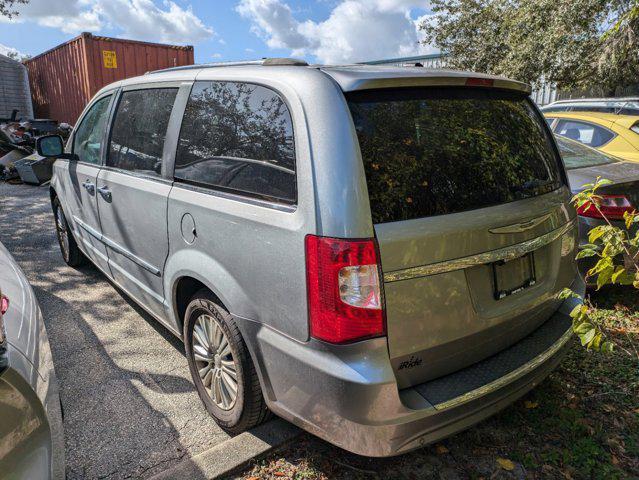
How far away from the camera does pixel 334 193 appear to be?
1756 mm

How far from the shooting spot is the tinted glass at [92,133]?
12.1 feet

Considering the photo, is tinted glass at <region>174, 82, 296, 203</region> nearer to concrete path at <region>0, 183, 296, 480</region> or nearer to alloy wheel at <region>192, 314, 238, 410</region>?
alloy wheel at <region>192, 314, 238, 410</region>

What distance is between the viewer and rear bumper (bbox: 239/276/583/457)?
1756 mm

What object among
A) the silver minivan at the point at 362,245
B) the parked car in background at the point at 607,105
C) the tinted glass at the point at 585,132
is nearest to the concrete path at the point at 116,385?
the silver minivan at the point at 362,245

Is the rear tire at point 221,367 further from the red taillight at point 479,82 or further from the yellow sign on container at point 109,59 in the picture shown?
the yellow sign on container at point 109,59

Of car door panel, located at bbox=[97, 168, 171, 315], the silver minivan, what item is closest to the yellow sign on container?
car door panel, located at bbox=[97, 168, 171, 315]

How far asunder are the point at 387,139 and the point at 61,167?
3661 mm

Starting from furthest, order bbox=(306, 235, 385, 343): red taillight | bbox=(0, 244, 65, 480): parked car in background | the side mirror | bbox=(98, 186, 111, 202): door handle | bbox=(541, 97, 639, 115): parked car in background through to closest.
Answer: bbox=(541, 97, 639, 115): parked car in background
the side mirror
bbox=(98, 186, 111, 202): door handle
bbox=(306, 235, 385, 343): red taillight
bbox=(0, 244, 65, 480): parked car in background

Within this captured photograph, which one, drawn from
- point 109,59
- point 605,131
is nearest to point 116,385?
point 605,131

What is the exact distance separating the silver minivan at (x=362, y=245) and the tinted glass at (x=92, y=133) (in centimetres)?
128

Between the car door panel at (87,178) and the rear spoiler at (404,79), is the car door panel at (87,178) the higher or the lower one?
the lower one

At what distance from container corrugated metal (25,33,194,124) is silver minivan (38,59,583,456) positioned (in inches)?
456

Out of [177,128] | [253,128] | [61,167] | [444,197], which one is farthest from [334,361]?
[61,167]

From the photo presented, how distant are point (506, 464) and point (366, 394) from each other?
1082 mm
